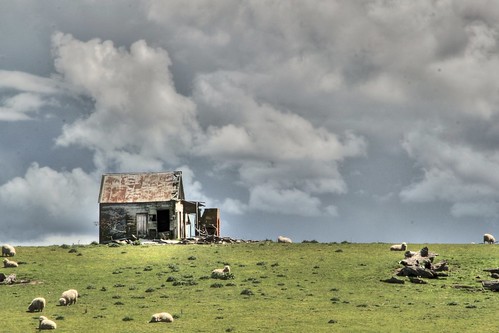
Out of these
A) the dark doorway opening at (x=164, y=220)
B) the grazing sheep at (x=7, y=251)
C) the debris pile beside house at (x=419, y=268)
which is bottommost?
the debris pile beside house at (x=419, y=268)

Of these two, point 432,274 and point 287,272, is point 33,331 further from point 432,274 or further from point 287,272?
point 432,274

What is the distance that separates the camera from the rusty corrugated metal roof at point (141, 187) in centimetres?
8925

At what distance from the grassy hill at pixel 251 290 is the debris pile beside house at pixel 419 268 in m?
0.97

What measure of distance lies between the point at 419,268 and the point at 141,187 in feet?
142

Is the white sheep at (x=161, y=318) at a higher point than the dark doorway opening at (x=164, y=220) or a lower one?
lower

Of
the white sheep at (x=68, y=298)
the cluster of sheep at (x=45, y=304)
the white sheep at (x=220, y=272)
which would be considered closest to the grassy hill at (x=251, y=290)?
the white sheep at (x=68, y=298)

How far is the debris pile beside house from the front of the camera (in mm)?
57875

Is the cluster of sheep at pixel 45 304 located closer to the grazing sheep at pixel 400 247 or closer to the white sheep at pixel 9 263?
the white sheep at pixel 9 263

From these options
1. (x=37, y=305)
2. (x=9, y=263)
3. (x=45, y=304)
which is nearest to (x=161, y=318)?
(x=37, y=305)

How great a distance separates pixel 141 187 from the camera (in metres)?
90.8

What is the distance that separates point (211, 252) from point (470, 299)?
28943 millimetres

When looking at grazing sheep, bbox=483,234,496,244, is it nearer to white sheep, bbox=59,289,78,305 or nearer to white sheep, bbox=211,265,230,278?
white sheep, bbox=211,265,230,278

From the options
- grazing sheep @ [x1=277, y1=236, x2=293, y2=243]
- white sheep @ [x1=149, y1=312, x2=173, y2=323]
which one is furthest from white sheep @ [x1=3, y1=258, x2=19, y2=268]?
grazing sheep @ [x1=277, y1=236, x2=293, y2=243]

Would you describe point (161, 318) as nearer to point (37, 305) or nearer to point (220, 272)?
point (37, 305)
